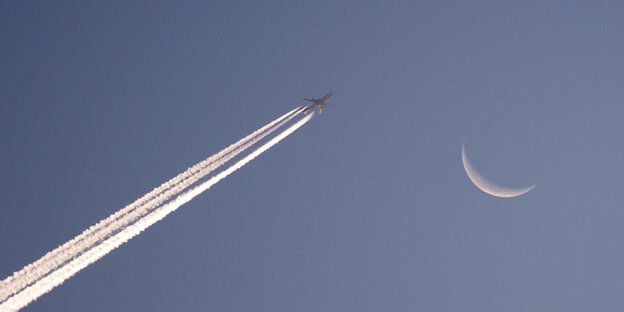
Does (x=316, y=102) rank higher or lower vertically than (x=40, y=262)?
higher

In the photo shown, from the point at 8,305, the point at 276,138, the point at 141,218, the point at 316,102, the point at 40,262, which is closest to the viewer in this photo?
the point at 8,305

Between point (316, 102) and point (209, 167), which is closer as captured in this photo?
point (209, 167)

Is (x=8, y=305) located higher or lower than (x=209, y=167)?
lower

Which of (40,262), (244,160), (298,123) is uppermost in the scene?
(298,123)

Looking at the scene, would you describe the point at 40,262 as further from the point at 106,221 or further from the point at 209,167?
the point at 209,167

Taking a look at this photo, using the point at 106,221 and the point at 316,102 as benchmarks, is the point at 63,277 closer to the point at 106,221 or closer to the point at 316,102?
the point at 106,221

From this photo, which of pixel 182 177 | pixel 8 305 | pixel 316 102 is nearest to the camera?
pixel 8 305

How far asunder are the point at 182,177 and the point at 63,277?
16142 mm

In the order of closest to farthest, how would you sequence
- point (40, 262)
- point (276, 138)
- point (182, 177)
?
point (40, 262) → point (182, 177) → point (276, 138)

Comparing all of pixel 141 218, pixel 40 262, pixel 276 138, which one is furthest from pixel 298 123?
pixel 40 262

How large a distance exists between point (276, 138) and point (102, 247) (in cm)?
2358

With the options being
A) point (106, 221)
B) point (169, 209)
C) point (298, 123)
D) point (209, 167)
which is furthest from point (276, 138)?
point (106, 221)

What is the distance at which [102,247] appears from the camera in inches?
2308

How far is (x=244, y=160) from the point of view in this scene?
69062mm
